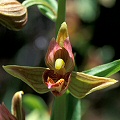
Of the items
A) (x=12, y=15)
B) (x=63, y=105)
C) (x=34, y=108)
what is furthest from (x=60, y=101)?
(x=34, y=108)

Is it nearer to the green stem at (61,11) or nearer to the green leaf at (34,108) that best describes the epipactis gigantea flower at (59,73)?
the green stem at (61,11)

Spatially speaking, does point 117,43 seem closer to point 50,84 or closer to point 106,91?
point 106,91

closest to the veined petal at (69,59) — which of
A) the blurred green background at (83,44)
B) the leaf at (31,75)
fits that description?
the leaf at (31,75)

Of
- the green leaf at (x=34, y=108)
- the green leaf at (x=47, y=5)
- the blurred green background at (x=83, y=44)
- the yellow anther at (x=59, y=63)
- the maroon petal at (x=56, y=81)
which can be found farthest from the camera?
the blurred green background at (x=83, y=44)

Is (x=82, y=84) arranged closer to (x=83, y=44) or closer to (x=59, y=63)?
Answer: (x=59, y=63)

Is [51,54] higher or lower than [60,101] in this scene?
higher
